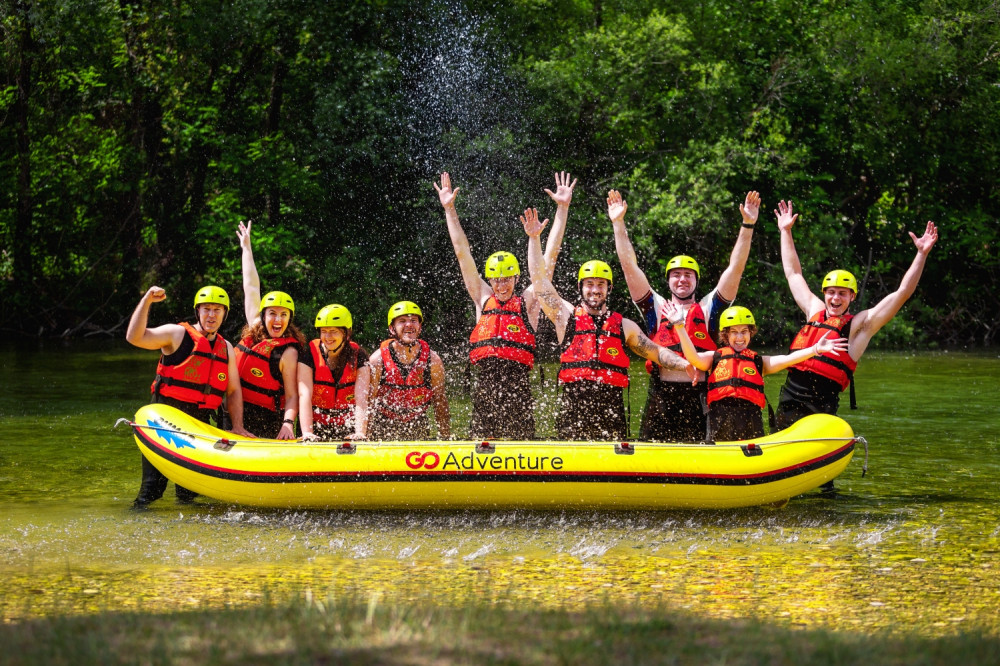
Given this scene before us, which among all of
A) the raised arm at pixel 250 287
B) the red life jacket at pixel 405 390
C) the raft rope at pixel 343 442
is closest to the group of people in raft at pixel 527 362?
the red life jacket at pixel 405 390

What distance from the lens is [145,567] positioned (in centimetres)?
572

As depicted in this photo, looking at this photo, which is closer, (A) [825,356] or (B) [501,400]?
(B) [501,400]

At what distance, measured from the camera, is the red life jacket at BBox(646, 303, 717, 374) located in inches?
293

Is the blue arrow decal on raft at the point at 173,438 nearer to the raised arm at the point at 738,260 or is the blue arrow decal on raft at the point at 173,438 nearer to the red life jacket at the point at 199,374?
the red life jacket at the point at 199,374

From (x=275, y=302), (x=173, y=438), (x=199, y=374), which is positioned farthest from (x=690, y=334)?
(x=173, y=438)

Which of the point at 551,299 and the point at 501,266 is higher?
the point at 501,266

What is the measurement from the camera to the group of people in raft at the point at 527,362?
7277mm

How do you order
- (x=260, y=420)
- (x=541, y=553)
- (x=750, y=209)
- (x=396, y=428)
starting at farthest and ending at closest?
(x=750, y=209) < (x=260, y=420) < (x=396, y=428) < (x=541, y=553)

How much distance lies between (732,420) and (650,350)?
2.13 ft

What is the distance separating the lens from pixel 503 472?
6.81 metres

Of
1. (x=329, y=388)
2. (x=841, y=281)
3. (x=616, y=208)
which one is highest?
Result: (x=616, y=208)

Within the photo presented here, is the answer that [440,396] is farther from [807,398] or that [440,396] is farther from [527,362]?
[807,398]

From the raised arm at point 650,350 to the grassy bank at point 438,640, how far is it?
306 centimetres

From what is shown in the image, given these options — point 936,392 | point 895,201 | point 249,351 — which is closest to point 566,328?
point 249,351
